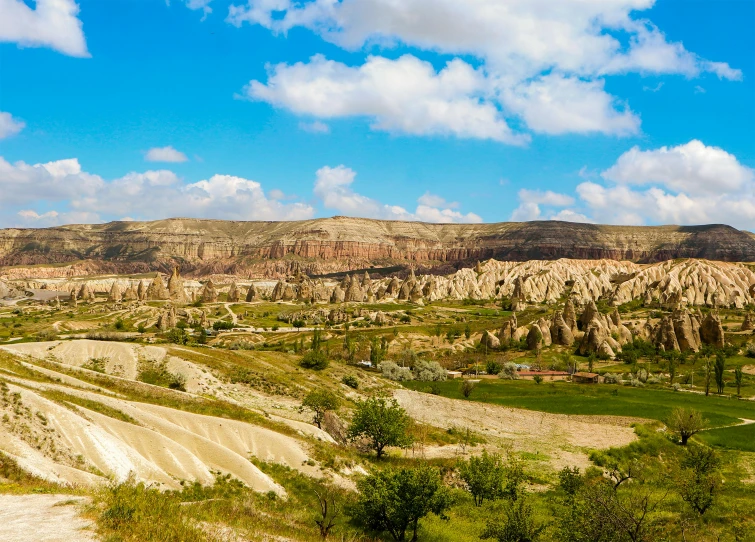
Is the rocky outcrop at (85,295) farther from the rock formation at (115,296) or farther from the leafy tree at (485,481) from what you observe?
the leafy tree at (485,481)

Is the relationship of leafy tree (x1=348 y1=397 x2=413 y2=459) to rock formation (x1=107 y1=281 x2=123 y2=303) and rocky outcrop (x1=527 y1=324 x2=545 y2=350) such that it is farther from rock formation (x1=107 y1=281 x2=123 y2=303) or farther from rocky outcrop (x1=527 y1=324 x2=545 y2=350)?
rock formation (x1=107 y1=281 x2=123 y2=303)

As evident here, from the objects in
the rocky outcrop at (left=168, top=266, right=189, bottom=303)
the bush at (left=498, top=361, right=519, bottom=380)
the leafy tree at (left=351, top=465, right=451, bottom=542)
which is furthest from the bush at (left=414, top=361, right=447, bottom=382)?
the rocky outcrop at (left=168, top=266, right=189, bottom=303)

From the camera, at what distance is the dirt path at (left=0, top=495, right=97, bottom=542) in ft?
48.2

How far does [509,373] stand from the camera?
297 feet

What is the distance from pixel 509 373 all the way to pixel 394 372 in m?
19.4

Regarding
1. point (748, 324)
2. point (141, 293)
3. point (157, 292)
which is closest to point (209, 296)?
point (157, 292)

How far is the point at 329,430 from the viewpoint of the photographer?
4412cm

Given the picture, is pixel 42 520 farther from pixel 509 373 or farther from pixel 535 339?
pixel 535 339

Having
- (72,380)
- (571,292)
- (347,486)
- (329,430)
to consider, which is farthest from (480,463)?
(571,292)

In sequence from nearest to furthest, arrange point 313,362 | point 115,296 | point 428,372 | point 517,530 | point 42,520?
1. point 42,520
2. point 517,530
3. point 313,362
4. point 428,372
5. point 115,296

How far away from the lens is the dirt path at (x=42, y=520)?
1470cm

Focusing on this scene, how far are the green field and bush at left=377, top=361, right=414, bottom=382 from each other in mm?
3546

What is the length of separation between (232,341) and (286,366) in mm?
38502

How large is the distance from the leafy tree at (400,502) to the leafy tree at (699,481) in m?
15.4
